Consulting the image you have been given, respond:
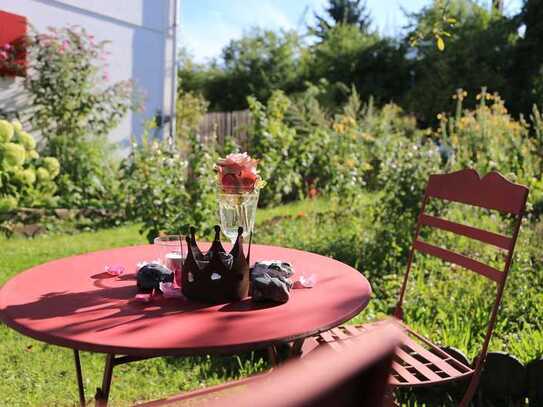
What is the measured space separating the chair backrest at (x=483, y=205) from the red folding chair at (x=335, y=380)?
149 centimetres

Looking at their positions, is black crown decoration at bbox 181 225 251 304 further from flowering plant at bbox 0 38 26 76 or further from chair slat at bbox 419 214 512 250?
flowering plant at bbox 0 38 26 76

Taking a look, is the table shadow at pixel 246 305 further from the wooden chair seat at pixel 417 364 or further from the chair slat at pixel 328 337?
the chair slat at pixel 328 337

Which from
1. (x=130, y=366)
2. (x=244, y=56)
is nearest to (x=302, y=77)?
(x=244, y=56)

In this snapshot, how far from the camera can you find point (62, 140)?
6.74 m

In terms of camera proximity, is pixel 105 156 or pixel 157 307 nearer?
pixel 157 307

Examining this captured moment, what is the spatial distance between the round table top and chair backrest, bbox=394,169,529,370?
544mm

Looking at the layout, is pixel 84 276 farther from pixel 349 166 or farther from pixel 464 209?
pixel 349 166

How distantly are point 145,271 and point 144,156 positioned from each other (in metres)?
3.67

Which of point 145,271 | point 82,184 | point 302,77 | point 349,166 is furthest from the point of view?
point 302,77

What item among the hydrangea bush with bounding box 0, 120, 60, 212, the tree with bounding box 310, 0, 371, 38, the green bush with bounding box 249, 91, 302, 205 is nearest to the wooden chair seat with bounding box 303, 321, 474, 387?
the hydrangea bush with bounding box 0, 120, 60, 212

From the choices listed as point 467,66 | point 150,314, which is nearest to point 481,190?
point 150,314

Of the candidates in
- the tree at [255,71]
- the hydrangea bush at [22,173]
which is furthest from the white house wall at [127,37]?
the tree at [255,71]

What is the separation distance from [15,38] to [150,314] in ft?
21.1

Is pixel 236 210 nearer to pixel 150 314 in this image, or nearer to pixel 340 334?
pixel 150 314
